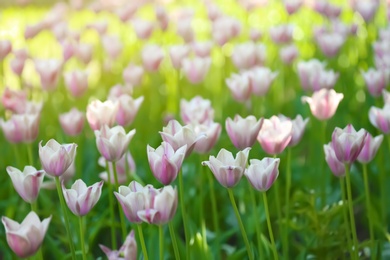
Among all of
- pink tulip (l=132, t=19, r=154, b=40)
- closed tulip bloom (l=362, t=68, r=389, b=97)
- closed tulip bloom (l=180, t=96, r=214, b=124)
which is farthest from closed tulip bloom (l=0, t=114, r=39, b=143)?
pink tulip (l=132, t=19, r=154, b=40)

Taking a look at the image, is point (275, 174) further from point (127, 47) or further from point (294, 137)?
point (127, 47)

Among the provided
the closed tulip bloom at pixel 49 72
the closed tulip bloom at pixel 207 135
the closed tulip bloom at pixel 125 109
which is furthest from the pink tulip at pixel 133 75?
the closed tulip bloom at pixel 207 135

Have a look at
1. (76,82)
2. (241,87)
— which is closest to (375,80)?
(241,87)

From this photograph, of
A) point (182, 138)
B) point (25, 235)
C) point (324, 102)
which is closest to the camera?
point (25, 235)

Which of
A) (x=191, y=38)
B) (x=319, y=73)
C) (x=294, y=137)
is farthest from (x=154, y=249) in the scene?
(x=191, y=38)

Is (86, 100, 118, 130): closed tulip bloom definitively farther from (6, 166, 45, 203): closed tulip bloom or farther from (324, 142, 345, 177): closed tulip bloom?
(324, 142, 345, 177): closed tulip bloom

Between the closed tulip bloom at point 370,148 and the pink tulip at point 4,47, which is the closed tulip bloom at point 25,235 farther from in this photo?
the pink tulip at point 4,47

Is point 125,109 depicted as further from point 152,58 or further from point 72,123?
point 152,58
